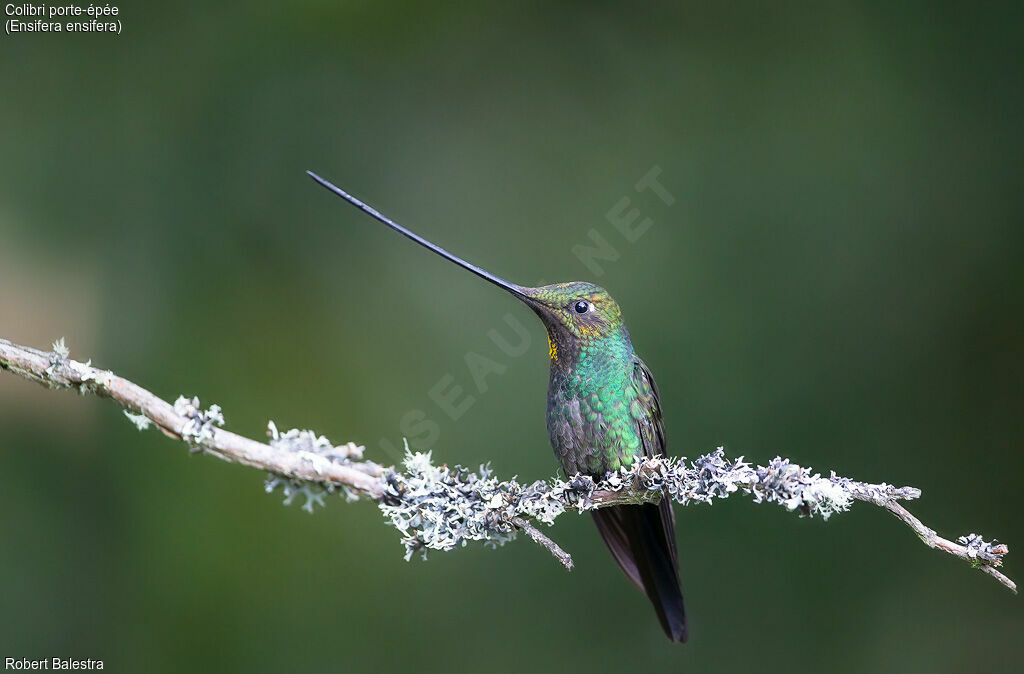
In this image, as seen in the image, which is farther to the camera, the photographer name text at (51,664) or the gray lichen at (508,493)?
the photographer name text at (51,664)

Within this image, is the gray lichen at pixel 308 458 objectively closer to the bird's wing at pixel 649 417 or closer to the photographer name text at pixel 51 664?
the bird's wing at pixel 649 417

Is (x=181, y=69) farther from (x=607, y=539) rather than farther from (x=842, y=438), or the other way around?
(x=842, y=438)

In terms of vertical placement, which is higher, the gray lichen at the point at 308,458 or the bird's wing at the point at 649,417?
the bird's wing at the point at 649,417

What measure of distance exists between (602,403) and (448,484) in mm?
480

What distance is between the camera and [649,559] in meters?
2.25

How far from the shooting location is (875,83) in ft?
11.5

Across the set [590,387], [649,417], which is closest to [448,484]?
[590,387]

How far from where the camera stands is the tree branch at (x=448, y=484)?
1.52 metres

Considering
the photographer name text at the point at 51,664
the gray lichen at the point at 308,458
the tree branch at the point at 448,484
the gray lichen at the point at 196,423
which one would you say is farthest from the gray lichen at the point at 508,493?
the photographer name text at the point at 51,664

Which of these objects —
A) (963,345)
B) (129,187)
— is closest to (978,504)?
(963,345)

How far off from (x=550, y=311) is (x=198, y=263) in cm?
197

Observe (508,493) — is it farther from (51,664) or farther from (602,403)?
(51,664)

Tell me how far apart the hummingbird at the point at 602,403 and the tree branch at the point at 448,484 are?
0.55ft

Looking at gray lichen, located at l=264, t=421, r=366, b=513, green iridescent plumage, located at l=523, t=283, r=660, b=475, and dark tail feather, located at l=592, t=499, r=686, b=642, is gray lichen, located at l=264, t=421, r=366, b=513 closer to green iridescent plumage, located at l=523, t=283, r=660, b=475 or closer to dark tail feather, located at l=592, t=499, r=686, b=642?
green iridescent plumage, located at l=523, t=283, r=660, b=475
